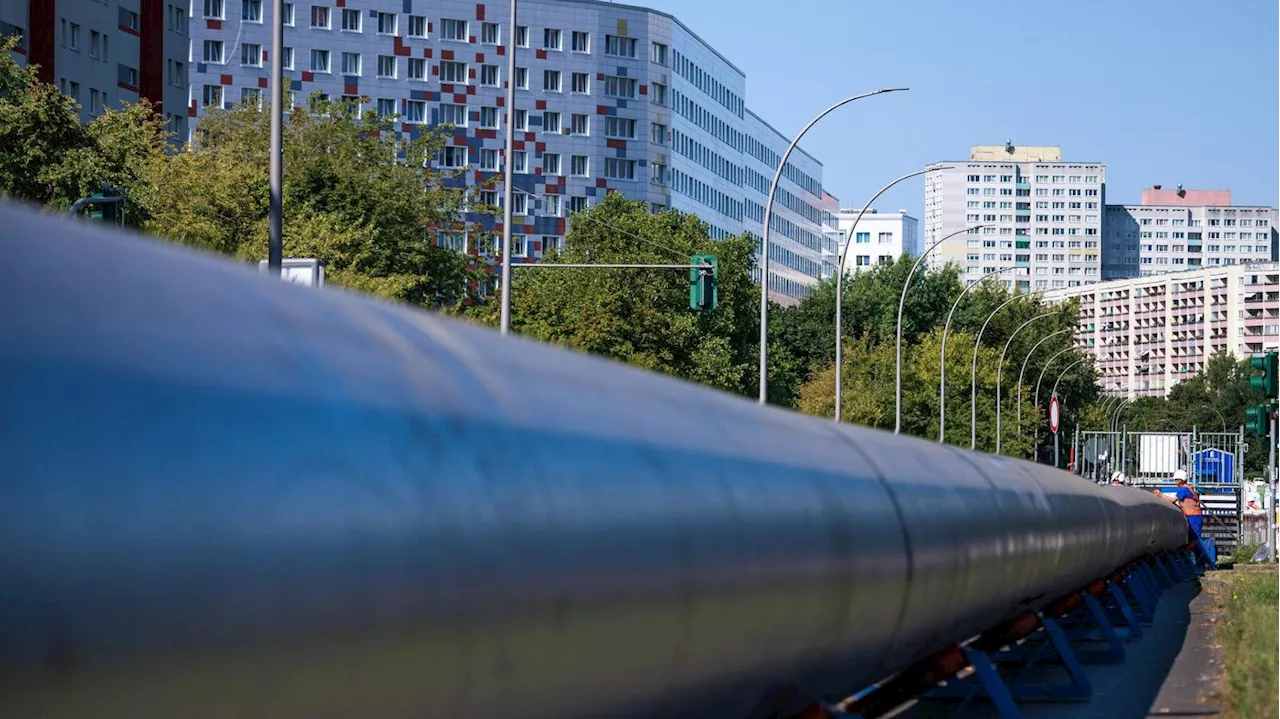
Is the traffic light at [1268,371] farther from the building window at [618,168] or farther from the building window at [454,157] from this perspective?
the building window at [618,168]

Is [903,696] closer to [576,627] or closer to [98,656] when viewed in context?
[576,627]

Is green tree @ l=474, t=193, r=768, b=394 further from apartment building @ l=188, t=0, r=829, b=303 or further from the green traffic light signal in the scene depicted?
the green traffic light signal

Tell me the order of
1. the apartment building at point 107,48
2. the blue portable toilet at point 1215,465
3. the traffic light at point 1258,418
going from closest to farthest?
1. the traffic light at point 1258,418
2. the blue portable toilet at point 1215,465
3. the apartment building at point 107,48

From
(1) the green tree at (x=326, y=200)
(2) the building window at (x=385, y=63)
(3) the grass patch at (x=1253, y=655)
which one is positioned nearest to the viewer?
(3) the grass patch at (x=1253, y=655)

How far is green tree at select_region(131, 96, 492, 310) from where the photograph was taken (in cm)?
4797

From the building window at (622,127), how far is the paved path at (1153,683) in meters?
106

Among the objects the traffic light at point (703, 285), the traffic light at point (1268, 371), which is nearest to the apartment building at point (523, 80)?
the traffic light at point (703, 285)

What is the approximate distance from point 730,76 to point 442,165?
92.4 feet

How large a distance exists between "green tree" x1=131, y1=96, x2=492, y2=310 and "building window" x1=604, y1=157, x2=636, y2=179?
2201 inches

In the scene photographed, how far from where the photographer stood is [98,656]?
275 cm

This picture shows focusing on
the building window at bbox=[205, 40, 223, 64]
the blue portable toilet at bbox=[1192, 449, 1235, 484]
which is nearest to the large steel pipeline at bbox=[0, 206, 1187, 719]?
the blue portable toilet at bbox=[1192, 449, 1235, 484]

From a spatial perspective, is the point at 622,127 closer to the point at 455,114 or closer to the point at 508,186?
the point at 455,114

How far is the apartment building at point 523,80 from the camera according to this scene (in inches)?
4739

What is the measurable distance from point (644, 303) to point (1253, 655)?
63772 millimetres
